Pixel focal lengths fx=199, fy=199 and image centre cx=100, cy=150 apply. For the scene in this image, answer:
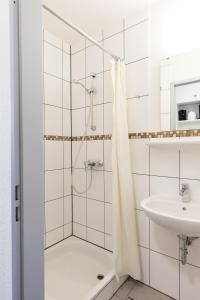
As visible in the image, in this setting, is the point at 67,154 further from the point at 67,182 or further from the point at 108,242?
the point at 108,242

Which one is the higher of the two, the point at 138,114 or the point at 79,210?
the point at 138,114

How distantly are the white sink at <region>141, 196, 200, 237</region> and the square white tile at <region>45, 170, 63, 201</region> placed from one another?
94 centimetres

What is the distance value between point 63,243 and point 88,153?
947mm

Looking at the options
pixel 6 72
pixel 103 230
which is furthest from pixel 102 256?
pixel 6 72

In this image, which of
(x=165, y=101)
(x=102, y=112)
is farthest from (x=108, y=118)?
(x=165, y=101)

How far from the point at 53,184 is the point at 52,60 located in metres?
1.21

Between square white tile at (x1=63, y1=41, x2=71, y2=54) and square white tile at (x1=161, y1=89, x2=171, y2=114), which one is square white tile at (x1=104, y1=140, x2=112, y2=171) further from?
square white tile at (x1=63, y1=41, x2=71, y2=54)

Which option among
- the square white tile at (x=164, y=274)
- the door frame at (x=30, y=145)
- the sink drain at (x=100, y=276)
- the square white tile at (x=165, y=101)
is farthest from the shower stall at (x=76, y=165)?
the door frame at (x=30, y=145)

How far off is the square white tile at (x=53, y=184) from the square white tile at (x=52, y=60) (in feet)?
3.20

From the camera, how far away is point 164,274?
60.4 inches

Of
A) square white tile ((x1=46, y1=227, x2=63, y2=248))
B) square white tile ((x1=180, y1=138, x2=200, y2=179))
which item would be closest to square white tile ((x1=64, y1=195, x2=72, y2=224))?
square white tile ((x1=46, y1=227, x2=63, y2=248))

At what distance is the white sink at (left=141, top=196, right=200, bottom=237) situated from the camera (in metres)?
1.12

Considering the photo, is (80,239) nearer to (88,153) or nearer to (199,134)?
(88,153)

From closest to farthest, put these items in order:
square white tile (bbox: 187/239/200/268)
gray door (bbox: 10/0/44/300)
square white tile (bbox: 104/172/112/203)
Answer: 1. gray door (bbox: 10/0/44/300)
2. square white tile (bbox: 187/239/200/268)
3. square white tile (bbox: 104/172/112/203)
